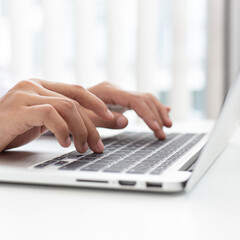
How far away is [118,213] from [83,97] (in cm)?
31

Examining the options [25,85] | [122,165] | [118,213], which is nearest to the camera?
[118,213]

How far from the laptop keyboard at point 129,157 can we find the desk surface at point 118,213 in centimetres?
4

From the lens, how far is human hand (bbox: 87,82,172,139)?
2.61 ft

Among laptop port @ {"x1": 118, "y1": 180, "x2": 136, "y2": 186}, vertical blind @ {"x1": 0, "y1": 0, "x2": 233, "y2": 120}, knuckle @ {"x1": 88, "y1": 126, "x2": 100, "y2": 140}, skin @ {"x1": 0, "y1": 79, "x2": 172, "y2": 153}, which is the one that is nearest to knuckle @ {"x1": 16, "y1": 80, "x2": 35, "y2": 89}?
skin @ {"x1": 0, "y1": 79, "x2": 172, "y2": 153}

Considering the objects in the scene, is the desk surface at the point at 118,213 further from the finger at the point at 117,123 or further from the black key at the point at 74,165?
the finger at the point at 117,123

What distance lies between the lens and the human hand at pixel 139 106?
0.80 m

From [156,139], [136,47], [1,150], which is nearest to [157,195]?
[1,150]

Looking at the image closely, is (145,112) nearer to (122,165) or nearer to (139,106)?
(139,106)

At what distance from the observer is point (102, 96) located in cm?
88

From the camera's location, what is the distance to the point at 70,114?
0.56 meters

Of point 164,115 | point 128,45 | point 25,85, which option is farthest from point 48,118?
point 128,45

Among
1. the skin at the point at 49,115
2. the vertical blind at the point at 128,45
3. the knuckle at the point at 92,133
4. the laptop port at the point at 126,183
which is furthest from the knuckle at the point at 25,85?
the vertical blind at the point at 128,45

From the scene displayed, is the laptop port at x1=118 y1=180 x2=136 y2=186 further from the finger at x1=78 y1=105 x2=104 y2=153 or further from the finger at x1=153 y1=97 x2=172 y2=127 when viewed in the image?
the finger at x1=153 y1=97 x2=172 y2=127

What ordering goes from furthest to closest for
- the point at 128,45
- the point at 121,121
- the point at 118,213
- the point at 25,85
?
the point at 128,45, the point at 121,121, the point at 25,85, the point at 118,213
